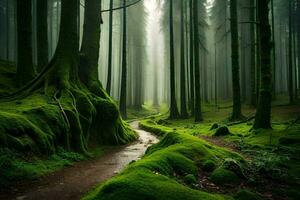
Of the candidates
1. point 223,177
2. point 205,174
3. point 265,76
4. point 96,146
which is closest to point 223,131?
point 265,76

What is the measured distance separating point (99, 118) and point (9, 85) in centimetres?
435

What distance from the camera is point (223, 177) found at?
5582 mm

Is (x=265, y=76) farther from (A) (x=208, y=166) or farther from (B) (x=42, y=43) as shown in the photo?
(B) (x=42, y=43)

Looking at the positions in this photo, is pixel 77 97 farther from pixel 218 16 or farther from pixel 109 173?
pixel 218 16

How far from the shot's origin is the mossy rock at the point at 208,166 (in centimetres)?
604

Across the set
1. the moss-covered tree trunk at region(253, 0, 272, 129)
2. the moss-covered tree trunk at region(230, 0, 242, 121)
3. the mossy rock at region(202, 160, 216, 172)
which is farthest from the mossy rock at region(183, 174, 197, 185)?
the moss-covered tree trunk at region(230, 0, 242, 121)

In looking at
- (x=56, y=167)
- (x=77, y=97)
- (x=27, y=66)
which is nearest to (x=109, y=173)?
(x=56, y=167)

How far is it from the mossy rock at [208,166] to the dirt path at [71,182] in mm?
2387

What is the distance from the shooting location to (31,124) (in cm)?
771

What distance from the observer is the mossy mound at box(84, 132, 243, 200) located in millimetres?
3859

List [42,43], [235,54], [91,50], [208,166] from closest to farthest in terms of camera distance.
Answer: [208,166] < [91,50] < [42,43] < [235,54]

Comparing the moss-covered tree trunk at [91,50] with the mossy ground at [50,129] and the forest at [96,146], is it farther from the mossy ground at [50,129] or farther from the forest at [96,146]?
the mossy ground at [50,129]

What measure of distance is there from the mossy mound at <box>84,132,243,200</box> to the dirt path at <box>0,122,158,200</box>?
1.47 meters

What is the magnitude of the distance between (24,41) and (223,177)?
1011 cm
